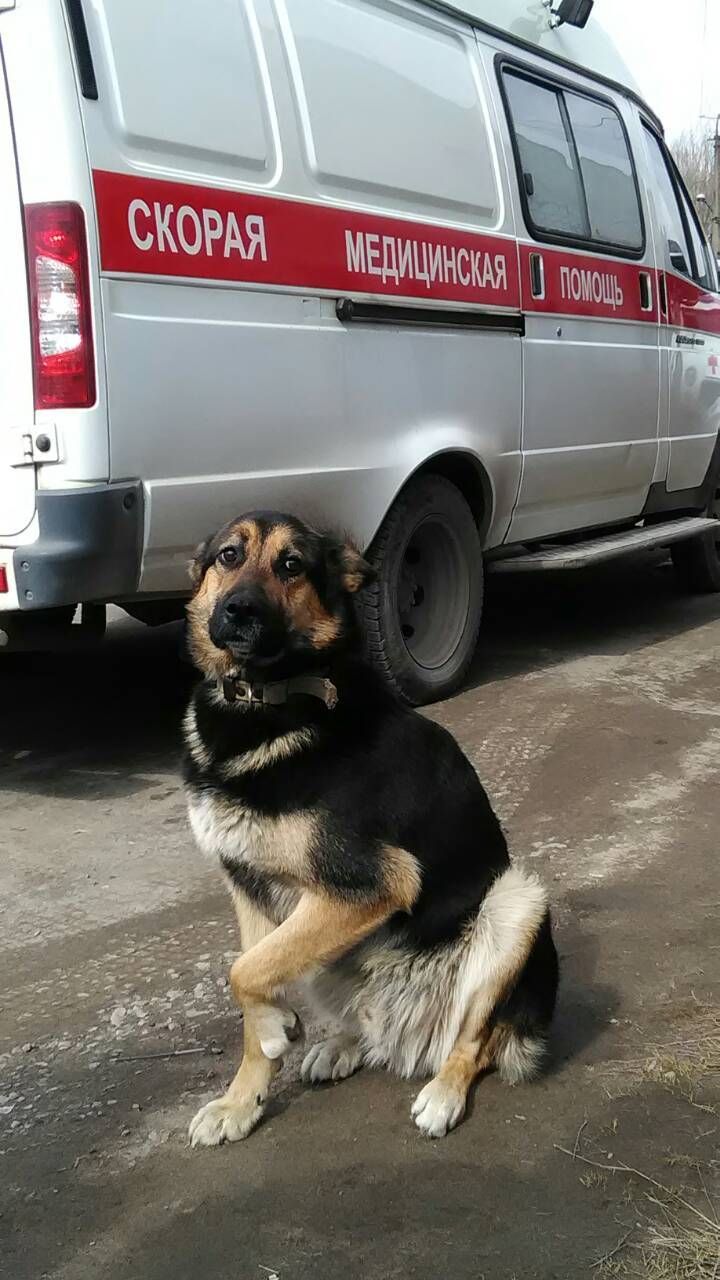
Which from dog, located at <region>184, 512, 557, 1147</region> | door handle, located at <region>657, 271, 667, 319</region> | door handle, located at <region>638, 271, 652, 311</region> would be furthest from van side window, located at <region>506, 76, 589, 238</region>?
dog, located at <region>184, 512, 557, 1147</region>

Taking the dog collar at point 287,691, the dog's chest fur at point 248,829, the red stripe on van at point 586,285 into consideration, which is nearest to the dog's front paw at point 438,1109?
the dog's chest fur at point 248,829

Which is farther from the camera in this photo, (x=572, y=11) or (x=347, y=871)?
(x=572, y=11)

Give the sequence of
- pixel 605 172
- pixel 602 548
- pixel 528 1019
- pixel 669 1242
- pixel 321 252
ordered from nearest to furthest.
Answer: pixel 669 1242
pixel 528 1019
pixel 321 252
pixel 602 548
pixel 605 172

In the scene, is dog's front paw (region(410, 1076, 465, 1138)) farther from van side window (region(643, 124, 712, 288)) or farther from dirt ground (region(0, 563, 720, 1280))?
van side window (region(643, 124, 712, 288))

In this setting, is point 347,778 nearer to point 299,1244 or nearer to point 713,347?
point 299,1244

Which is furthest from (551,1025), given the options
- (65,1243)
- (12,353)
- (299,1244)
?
(12,353)

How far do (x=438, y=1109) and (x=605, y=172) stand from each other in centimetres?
525

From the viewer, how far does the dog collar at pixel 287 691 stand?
2.47m

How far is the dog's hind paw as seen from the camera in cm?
252

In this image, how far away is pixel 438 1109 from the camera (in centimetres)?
231

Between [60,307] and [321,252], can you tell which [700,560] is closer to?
[321,252]

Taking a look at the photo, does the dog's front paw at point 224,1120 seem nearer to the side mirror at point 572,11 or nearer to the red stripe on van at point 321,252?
the red stripe on van at point 321,252

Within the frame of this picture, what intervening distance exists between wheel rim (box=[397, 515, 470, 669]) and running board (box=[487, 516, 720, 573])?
40 cm

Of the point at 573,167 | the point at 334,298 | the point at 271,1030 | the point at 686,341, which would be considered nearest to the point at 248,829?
the point at 271,1030
